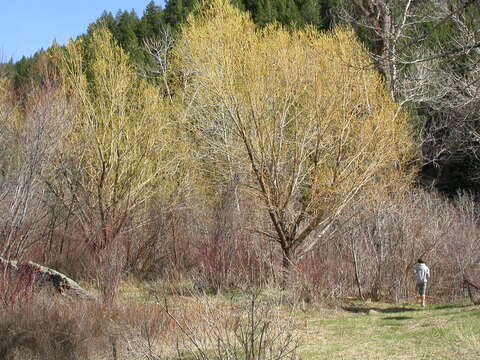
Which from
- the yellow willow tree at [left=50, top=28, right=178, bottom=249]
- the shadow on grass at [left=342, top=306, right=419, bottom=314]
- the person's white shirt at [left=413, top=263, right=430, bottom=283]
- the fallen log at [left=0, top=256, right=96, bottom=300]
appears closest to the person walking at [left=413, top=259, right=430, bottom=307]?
the person's white shirt at [left=413, top=263, right=430, bottom=283]

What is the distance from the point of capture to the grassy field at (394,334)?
7910mm

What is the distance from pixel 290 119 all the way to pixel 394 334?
204 inches

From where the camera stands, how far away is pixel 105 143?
1623cm

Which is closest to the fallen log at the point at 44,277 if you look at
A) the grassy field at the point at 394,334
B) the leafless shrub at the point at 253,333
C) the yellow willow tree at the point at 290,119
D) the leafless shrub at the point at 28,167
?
the leafless shrub at the point at 28,167

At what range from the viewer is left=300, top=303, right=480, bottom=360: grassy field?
26.0ft

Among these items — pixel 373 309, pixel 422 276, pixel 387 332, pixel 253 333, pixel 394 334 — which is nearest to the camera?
pixel 253 333

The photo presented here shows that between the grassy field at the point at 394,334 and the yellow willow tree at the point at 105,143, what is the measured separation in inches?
263

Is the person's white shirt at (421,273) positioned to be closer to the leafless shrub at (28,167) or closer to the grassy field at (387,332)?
the grassy field at (387,332)

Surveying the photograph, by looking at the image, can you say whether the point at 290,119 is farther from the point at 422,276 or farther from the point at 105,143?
the point at 105,143

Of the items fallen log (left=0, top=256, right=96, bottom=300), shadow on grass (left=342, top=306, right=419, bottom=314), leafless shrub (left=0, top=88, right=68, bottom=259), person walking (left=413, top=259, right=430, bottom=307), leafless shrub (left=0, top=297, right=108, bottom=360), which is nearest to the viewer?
Answer: leafless shrub (left=0, top=297, right=108, bottom=360)

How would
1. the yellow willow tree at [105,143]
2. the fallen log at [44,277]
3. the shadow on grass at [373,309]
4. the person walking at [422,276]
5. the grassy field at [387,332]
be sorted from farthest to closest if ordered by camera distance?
the yellow willow tree at [105,143], the person walking at [422,276], the shadow on grass at [373,309], the fallen log at [44,277], the grassy field at [387,332]

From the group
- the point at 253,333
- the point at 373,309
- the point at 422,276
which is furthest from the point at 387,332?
the point at 253,333

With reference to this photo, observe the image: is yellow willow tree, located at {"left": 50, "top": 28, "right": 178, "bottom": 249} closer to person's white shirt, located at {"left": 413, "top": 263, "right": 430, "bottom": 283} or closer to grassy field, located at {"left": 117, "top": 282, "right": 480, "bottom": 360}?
grassy field, located at {"left": 117, "top": 282, "right": 480, "bottom": 360}

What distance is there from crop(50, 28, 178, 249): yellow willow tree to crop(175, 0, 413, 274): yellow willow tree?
10.8ft
